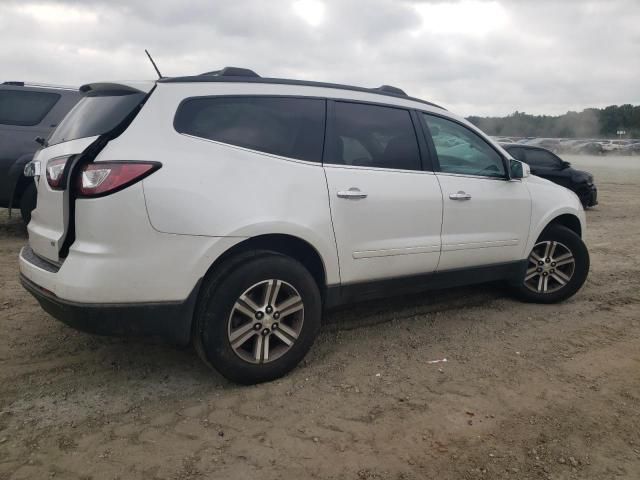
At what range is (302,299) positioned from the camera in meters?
3.15

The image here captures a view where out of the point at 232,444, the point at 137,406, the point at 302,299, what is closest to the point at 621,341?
the point at 302,299

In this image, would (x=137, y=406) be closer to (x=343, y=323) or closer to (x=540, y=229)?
(x=343, y=323)

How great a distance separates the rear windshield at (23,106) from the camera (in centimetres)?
713

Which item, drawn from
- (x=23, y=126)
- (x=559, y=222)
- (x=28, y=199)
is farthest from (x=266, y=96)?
(x=23, y=126)

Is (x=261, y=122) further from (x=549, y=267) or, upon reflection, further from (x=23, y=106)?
(x=23, y=106)

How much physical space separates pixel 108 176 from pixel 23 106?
5664mm

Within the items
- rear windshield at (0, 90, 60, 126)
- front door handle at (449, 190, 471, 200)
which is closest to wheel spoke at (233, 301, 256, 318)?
front door handle at (449, 190, 471, 200)

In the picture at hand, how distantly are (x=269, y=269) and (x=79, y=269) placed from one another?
0.98 metres

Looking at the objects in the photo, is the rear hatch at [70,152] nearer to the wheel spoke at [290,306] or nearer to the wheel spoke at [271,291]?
the wheel spoke at [271,291]

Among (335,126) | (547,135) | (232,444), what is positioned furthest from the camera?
(547,135)

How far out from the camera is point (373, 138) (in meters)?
3.64

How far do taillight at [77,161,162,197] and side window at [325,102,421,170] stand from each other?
1.20 m

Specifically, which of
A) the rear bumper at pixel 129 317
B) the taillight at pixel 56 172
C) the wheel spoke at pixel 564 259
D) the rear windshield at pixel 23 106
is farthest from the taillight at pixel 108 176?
the rear windshield at pixel 23 106

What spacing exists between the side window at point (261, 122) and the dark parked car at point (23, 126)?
4.74 meters
